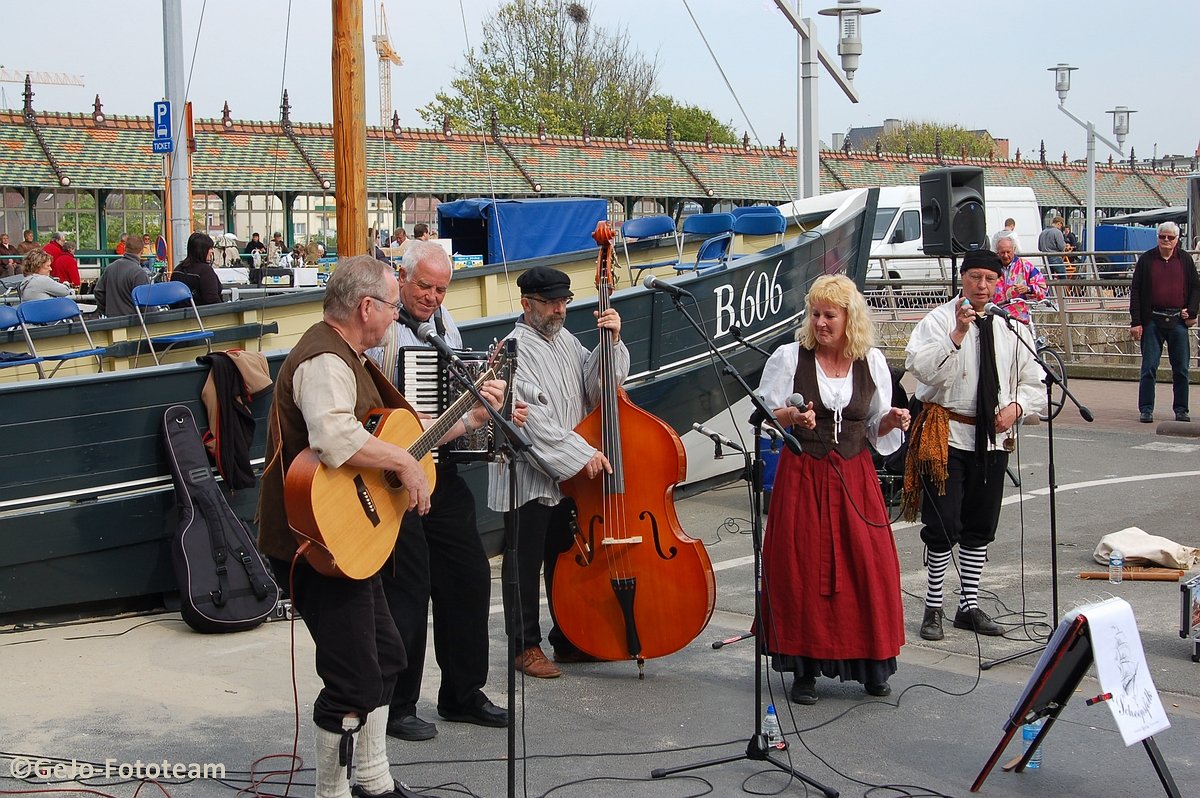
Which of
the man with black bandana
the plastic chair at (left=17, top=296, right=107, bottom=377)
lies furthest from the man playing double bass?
the plastic chair at (left=17, top=296, right=107, bottom=377)

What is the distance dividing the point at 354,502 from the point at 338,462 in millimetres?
176

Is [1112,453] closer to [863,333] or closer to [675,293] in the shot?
[863,333]

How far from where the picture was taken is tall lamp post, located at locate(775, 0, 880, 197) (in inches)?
517

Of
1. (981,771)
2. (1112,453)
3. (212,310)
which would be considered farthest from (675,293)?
(1112,453)

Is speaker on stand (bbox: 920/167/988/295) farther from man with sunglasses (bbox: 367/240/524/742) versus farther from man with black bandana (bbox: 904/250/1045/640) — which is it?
man with sunglasses (bbox: 367/240/524/742)

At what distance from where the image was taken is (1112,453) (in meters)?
11.5

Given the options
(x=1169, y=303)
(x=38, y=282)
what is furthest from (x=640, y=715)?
(x=1169, y=303)

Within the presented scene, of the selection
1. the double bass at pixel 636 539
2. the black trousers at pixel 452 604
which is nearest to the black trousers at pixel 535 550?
the double bass at pixel 636 539

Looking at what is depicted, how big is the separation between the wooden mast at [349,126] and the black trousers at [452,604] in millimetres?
3325

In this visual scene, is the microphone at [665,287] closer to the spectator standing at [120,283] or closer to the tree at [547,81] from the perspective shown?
the spectator standing at [120,283]

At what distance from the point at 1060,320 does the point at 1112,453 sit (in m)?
6.30

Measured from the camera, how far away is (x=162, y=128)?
11375mm

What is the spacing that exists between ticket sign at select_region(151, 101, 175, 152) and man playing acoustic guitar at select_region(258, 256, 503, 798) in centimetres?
826

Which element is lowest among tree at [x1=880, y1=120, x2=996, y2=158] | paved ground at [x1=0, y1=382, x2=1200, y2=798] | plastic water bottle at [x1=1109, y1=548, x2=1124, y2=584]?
paved ground at [x1=0, y1=382, x2=1200, y2=798]
